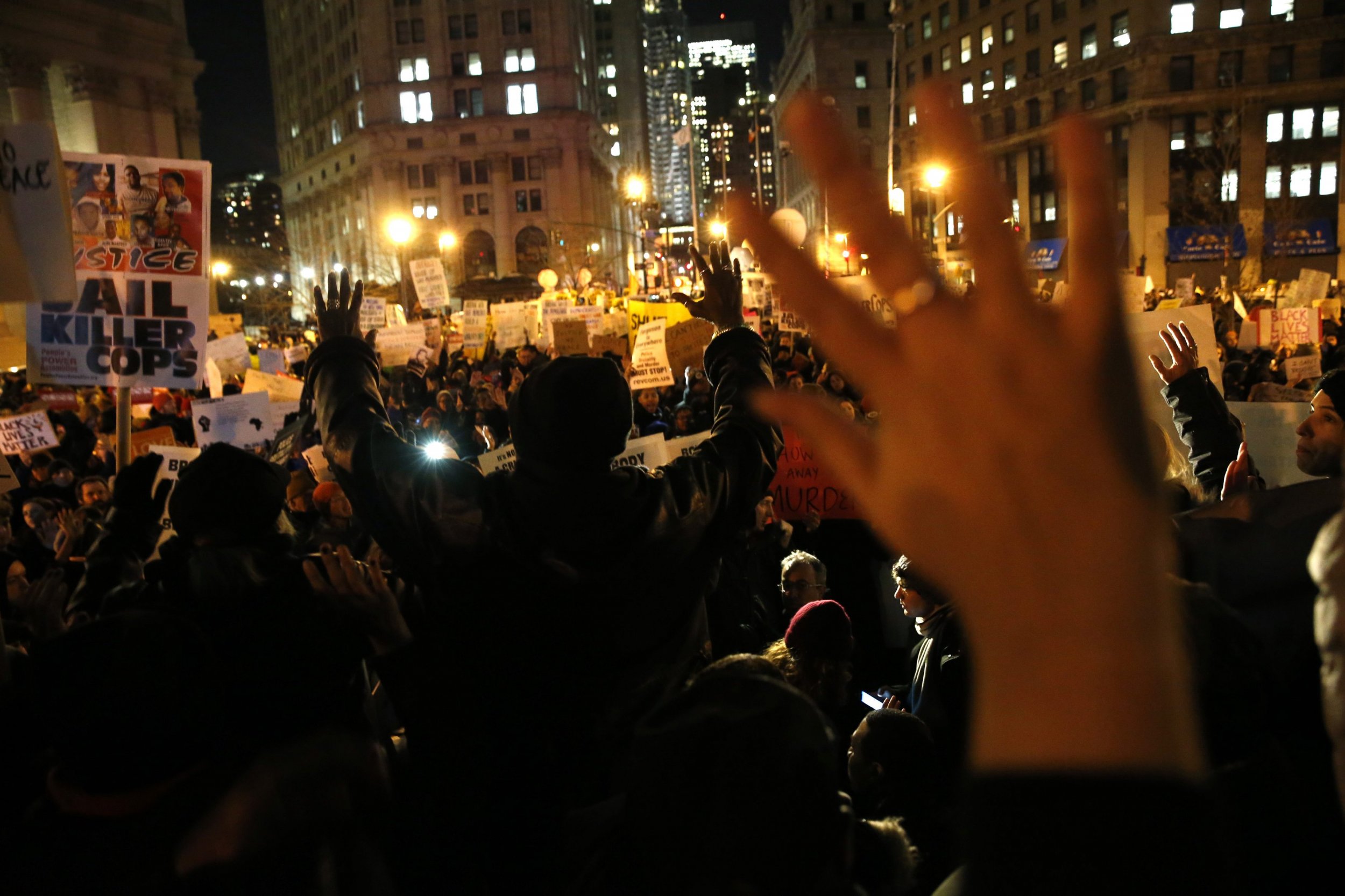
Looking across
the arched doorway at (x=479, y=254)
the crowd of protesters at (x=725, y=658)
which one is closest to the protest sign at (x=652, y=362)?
the crowd of protesters at (x=725, y=658)

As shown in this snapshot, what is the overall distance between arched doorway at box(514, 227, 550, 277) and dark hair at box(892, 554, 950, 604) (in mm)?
76408

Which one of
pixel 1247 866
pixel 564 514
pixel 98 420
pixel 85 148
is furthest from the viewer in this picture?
pixel 85 148

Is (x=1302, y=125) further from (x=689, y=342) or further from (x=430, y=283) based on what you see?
(x=689, y=342)

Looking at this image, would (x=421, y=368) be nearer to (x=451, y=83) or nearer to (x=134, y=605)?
(x=134, y=605)

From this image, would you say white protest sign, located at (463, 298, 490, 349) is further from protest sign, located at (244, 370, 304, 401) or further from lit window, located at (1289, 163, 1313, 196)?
lit window, located at (1289, 163, 1313, 196)

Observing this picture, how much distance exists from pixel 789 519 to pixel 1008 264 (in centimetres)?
585

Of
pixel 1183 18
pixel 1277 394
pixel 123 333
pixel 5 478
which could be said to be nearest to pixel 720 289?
pixel 123 333

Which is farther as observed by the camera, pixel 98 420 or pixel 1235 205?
pixel 1235 205

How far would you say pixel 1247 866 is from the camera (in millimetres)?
1337

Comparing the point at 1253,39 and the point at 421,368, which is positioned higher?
the point at 1253,39

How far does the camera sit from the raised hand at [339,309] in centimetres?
285

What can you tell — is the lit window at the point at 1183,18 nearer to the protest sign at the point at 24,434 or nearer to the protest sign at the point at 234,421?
the protest sign at the point at 234,421

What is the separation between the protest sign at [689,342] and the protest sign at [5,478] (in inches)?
217

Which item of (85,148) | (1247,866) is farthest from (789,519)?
(85,148)
